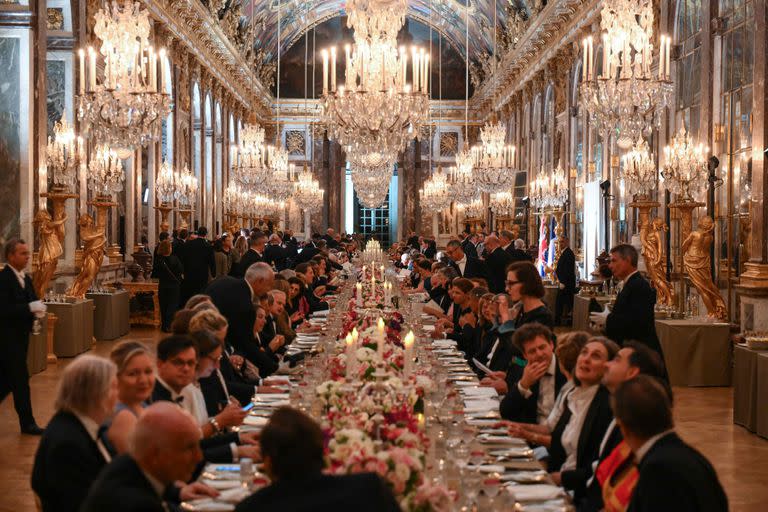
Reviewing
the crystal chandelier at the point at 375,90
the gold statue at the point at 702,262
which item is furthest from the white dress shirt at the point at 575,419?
the gold statue at the point at 702,262

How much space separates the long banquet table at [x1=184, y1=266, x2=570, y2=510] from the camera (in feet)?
12.0

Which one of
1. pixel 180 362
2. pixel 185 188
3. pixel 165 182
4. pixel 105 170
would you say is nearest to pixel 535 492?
pixel 180 362

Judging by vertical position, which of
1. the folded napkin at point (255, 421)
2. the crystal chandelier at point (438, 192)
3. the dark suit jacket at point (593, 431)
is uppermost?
the crystal chandelier at point (438, 192)

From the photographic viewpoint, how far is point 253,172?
67.7 ft

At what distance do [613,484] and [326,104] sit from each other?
8053mm

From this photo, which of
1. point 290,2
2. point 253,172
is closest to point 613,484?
point 253,172

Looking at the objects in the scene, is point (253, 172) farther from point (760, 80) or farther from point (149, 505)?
point (149, 505)

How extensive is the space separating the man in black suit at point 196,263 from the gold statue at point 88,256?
3770 mm

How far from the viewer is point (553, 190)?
23562 millimetres

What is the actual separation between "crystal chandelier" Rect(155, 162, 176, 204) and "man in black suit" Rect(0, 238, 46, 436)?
42.8 ft

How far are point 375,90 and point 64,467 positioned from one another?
7.89 m

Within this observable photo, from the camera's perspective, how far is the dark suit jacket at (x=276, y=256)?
19.2 metres

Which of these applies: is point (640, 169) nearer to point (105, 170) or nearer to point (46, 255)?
point (105, 170)

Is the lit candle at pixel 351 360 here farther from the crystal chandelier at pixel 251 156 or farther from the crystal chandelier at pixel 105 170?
the crystal chandelier at pixel 251 156
